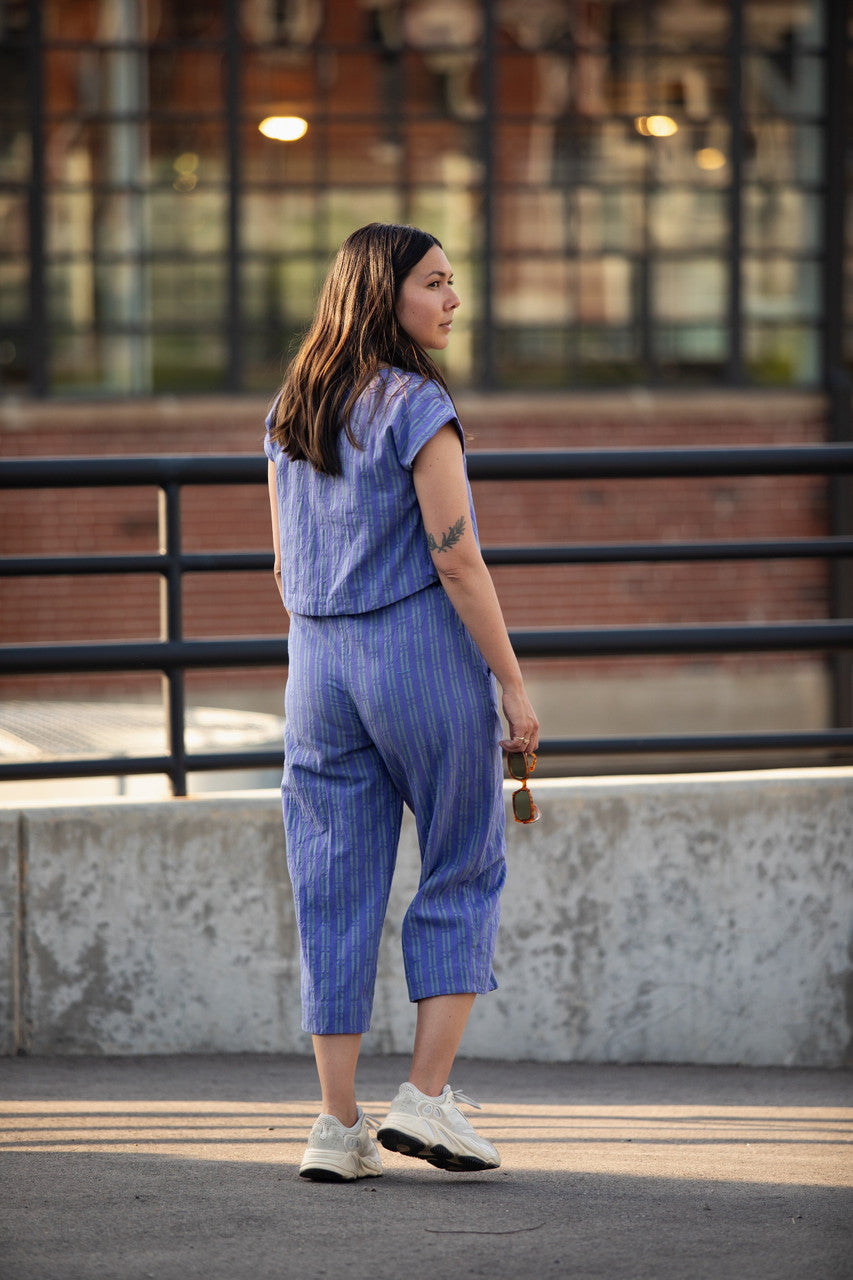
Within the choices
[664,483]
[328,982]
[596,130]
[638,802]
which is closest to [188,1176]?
[328,982]

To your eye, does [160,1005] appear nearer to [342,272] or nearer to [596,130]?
[342,272]

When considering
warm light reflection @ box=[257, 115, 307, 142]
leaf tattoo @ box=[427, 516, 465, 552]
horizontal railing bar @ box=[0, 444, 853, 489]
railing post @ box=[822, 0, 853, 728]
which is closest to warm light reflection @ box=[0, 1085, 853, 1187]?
leaf tattoo @ box=[427, 516, 465, 552]

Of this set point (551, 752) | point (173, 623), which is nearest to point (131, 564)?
point (173, 623)

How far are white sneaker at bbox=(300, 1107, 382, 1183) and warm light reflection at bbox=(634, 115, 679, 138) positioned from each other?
10.4 meters

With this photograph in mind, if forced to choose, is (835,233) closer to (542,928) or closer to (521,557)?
(521,557)

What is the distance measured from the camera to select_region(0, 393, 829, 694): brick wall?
11.3 m

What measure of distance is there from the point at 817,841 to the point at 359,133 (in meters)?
8.83

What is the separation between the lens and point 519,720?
9.71ft

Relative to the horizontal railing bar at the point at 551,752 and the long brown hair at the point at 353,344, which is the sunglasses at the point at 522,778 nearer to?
the long brown hair at the point at 353,344

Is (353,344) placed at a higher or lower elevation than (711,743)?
higher

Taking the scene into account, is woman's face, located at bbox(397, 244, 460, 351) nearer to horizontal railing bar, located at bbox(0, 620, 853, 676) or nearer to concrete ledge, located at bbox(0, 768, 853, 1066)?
horizontal railing bar, located at bbox(0, 620, 853, 676)

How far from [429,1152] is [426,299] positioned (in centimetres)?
167

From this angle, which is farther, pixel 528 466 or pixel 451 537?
pixel 528 466

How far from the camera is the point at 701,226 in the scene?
12211mm
